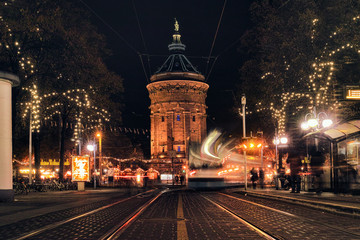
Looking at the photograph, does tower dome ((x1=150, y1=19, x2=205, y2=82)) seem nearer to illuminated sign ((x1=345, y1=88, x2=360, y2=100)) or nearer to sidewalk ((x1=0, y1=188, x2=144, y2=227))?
sidewalk ((x1=0, y1=188, x2=144, y2=227))

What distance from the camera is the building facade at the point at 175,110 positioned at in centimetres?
11025

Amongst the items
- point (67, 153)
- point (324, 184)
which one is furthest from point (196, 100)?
point (324, 184)

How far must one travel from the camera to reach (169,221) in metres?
11.7

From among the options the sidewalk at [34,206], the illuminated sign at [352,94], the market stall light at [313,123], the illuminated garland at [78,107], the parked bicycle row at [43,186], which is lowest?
the parked bicycle row at [43,186]

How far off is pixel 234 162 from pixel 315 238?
47.9 metres

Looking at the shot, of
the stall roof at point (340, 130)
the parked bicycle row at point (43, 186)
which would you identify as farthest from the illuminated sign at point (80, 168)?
the stall roof at point (340, 130)

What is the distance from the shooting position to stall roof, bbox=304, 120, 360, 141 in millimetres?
19750

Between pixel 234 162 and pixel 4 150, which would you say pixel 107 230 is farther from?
pixel 234 162

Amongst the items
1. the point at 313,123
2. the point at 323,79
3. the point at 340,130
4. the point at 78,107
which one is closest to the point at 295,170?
the point at 313,123

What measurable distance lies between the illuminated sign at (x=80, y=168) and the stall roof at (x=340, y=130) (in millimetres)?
17117

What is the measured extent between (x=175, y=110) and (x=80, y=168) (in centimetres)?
7821

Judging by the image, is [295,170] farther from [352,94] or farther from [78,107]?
[78,107]

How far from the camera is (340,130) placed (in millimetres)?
21234

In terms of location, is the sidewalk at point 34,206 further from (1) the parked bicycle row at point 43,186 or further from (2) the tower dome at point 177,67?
(2) the tower dome at point 177,67
